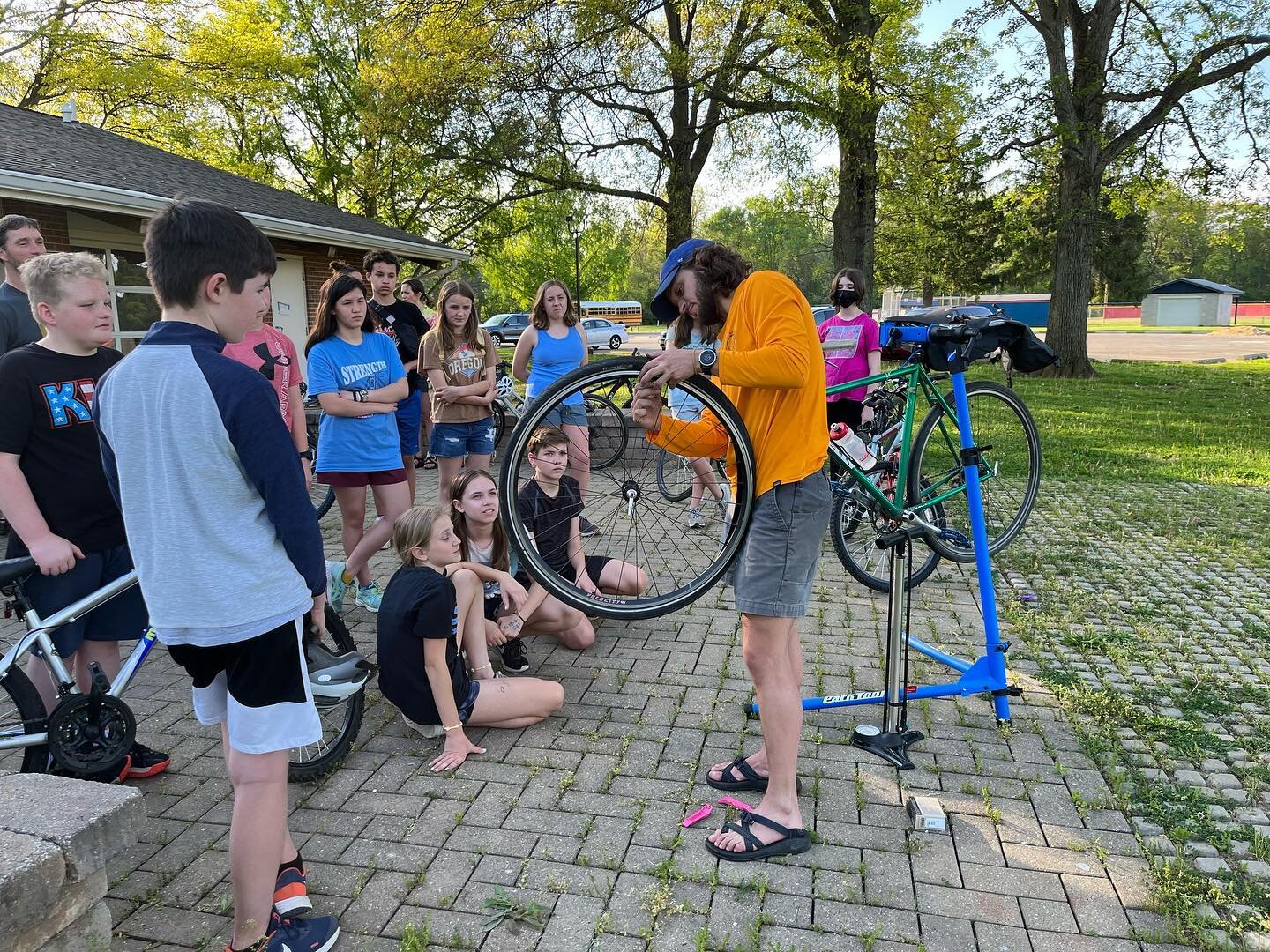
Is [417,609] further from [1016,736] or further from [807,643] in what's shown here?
[1016,736]

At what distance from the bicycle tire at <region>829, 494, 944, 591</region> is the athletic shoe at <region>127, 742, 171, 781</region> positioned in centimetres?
365

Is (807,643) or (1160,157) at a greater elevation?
(1160,157)

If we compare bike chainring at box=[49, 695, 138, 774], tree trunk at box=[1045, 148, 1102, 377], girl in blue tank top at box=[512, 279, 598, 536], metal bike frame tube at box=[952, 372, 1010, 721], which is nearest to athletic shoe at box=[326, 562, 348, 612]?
bike chainring at box=[49, 695, 138, 774]

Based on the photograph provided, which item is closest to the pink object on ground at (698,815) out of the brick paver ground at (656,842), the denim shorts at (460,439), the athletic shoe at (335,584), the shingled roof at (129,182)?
the brick paver ground at (656,842)

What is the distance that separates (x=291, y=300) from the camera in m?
13.5

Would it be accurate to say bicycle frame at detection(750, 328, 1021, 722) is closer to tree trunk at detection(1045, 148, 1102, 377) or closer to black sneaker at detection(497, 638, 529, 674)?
black sneaker at detection(497, 638, 529, 674)

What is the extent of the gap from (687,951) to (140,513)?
1.87 metres

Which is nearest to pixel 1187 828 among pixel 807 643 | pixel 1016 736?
pixel 1016 736

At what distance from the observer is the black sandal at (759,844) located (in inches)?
107

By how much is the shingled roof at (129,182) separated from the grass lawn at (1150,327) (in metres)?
40.8

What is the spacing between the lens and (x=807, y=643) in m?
4.61

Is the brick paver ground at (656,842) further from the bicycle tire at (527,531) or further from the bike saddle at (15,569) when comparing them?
the bike saddle at (15,569)

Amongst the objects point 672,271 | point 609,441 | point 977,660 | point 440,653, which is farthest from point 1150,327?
point 440,653

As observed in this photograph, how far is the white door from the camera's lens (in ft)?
42.9
